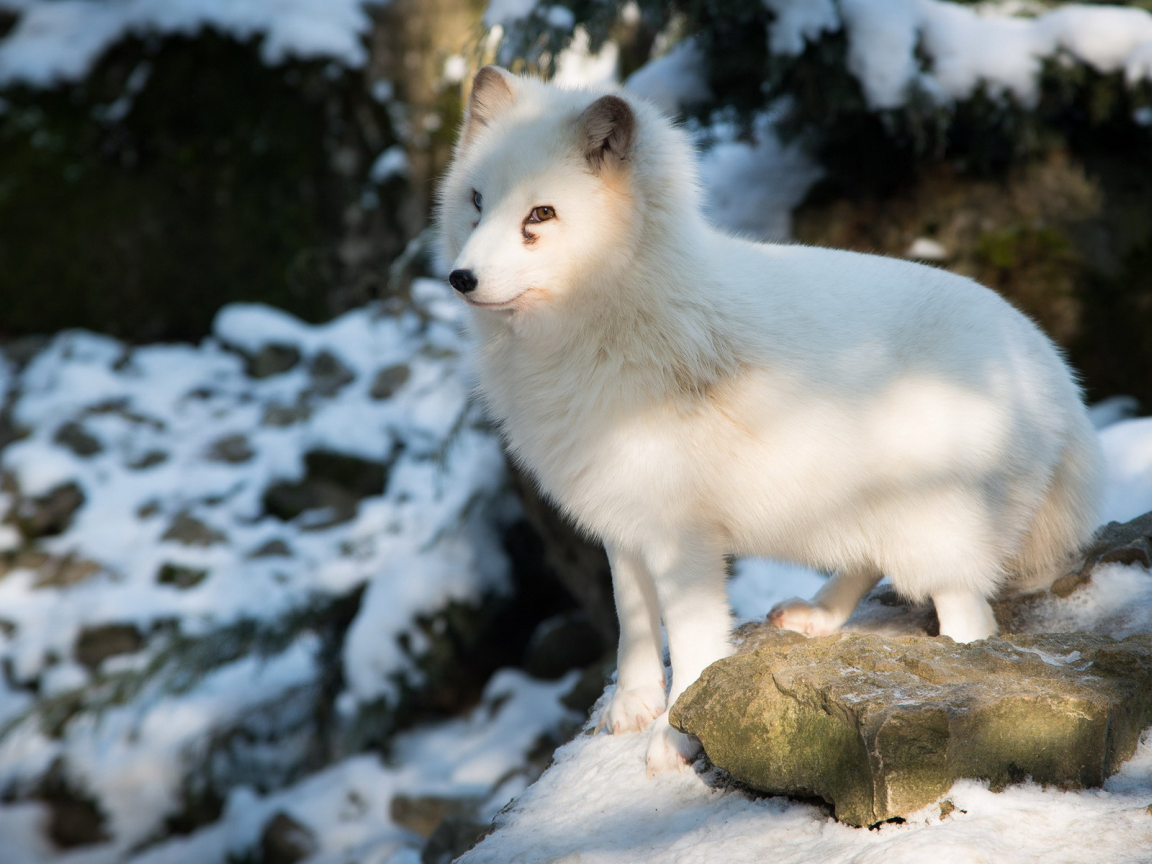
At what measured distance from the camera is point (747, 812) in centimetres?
175

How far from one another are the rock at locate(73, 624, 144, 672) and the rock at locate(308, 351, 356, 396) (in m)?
2.36

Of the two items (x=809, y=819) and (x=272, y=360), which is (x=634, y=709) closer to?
(x=809, y=819)

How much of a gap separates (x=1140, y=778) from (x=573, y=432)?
4.17 ft

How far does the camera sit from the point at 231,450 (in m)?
6.79

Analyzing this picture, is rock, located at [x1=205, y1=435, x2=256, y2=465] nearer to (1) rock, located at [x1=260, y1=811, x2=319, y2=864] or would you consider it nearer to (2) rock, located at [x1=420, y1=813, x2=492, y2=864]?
(1) rock, located at [x1=260, y1=811, x2=319, y2=864]

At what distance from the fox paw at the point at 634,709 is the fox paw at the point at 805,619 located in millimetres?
452

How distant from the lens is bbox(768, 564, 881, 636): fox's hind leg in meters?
2.59

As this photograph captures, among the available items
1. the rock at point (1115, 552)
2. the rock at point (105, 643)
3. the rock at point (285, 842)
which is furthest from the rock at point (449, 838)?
the rock at point (105, 643)

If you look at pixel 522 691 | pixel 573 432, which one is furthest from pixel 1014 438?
pixel 522 691

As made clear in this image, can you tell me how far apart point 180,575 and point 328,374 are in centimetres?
218

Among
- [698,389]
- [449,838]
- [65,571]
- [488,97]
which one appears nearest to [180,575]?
[65,571]

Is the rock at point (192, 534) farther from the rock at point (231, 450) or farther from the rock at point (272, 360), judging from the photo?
the rock at point (272, 360)

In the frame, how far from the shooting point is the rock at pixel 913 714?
1.54 meters

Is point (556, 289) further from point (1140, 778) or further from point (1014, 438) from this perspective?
point (1140, 778)
